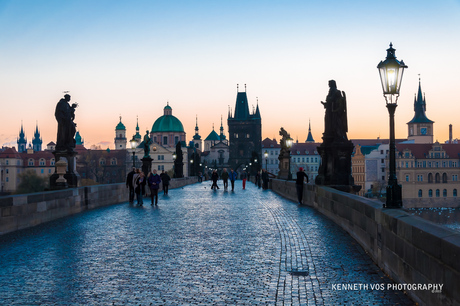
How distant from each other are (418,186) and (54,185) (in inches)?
4270

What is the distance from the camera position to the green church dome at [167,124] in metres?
173

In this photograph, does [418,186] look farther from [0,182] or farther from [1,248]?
[1,248]

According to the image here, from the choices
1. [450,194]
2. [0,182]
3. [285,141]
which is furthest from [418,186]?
[0,182]

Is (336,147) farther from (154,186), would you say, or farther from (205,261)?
(205,261)

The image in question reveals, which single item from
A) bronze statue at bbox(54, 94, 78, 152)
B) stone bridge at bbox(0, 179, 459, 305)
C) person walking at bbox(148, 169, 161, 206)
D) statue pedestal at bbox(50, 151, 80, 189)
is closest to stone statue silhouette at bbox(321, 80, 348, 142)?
stone bridge at bbox(0, 179, 459, 305)

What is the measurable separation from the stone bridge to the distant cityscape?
90.3 metres

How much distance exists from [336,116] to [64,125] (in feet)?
33.3

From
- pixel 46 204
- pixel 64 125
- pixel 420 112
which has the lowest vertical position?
pixel 46 204

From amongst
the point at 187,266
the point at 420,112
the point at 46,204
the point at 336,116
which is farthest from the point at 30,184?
the point at 420,112

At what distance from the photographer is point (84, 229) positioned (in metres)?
12.4

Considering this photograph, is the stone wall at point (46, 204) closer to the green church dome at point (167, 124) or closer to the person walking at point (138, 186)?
the person walking at point (138, 186)

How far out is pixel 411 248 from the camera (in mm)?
5605

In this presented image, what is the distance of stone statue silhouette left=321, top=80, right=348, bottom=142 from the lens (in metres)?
17.6

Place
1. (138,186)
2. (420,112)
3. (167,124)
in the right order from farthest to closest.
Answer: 1. (167,124)
2. (420,112)
3. (138,186)
